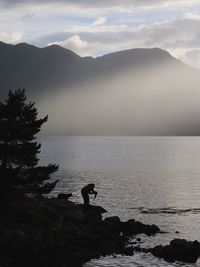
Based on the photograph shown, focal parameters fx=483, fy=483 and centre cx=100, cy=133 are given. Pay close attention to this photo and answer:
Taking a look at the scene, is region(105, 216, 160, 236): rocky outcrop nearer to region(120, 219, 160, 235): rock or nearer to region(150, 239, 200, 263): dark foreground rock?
region(120, 219, 160, 235): rock

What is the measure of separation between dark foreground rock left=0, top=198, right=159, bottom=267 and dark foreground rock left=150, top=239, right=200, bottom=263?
3.22 metres

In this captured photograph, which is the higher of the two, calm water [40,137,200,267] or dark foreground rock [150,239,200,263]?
calm water [40,137,200,267]

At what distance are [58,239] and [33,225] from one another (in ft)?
10.8

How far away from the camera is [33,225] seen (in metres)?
47.2

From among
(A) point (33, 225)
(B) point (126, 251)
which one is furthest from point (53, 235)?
(B) point (126, 251)

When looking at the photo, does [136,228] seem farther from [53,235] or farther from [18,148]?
[18,148]

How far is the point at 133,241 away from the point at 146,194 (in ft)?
155

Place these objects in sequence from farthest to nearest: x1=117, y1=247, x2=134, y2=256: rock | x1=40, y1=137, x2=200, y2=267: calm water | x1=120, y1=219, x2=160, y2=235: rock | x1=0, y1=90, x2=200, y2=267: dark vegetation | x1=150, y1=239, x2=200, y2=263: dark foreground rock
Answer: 1. x1=120, y1=219, x2=160, y2=235: rock
2. x1=40, y1=137, x2=200, y2=267: calm water
3. x1=117, y1=247, x2=134, y2=256: rock
4. x1=150, y1=239, x2=200, y2=263: dark foreground rock
5. x1=0, y1=90, x2=200, y2=267: dark vegetation

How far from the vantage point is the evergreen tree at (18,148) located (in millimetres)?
47594

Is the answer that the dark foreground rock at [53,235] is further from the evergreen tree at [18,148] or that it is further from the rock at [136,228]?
the evergreen tree at [18,148]

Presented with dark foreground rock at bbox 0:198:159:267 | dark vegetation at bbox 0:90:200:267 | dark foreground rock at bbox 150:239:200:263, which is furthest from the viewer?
dark foreground rock at bbox 150:239:200:263

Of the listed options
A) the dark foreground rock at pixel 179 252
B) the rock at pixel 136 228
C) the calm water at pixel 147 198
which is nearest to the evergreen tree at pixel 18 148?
the calm water at pixel 147 198

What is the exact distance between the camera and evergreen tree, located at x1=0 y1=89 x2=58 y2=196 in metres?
47.6

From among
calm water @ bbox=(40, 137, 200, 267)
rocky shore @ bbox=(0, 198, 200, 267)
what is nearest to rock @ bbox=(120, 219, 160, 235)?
rocky shore @ bbox=(0, 198, 200, 267)
